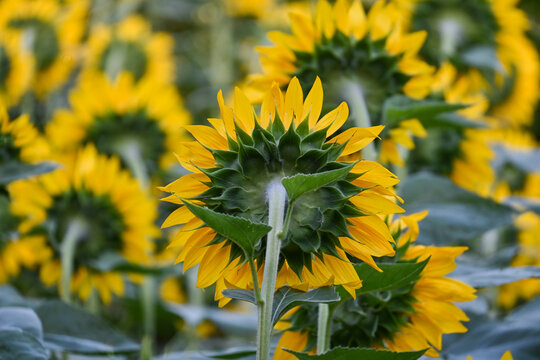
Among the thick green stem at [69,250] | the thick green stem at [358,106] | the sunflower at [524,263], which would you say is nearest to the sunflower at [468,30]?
the sunflower at [524,263]

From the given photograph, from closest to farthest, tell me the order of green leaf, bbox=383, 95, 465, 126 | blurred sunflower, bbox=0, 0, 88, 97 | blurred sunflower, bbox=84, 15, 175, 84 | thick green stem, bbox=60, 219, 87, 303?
green leaf, bbox=383, 95, 465, 126 → thick green stem, bbox=60, 219, 87, 303 → blurred sunflower, bbox=0, 0, 88, 97 → blurred sunflower, bbox=84, 15, 175, 84

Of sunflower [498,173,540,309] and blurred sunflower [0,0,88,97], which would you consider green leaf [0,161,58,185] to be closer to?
blurred sunflower [0,0,88,97]

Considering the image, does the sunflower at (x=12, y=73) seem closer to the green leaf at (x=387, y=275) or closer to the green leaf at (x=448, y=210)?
the green leaf at (x=448, y=210)

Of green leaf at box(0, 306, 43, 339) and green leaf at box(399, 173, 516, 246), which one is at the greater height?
green leaf at box(399, 173, 516, 246)

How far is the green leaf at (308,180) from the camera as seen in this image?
0.52 m

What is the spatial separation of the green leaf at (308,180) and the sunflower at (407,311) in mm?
174

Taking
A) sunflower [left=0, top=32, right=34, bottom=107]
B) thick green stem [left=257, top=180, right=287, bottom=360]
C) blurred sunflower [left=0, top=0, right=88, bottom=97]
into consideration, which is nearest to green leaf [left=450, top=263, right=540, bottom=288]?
thick green stem [left=257, top=180, right=287, bottom=360]

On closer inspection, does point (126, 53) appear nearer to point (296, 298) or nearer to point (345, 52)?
point (345, 52)

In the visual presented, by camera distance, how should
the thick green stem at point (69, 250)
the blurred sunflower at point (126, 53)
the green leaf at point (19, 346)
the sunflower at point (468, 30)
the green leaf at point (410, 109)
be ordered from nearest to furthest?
the green leaf at point (19, 346) < the green leaf at point (410, 109) < the thick green stem at point (69, 250) < the sunflower at point (468, 30) < the blurred sunflower at point (126, 53)

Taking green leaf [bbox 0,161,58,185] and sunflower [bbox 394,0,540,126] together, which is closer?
green leaf [bbox 0,161,58,185]

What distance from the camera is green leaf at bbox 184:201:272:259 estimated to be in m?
0.53

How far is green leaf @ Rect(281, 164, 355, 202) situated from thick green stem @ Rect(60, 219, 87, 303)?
561mm

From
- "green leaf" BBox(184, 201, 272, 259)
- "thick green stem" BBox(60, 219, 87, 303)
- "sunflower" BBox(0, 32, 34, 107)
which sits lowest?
"green leaf" BBox(184, 201, 272, 259)

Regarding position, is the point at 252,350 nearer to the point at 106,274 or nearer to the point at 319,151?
the point at 319,151
